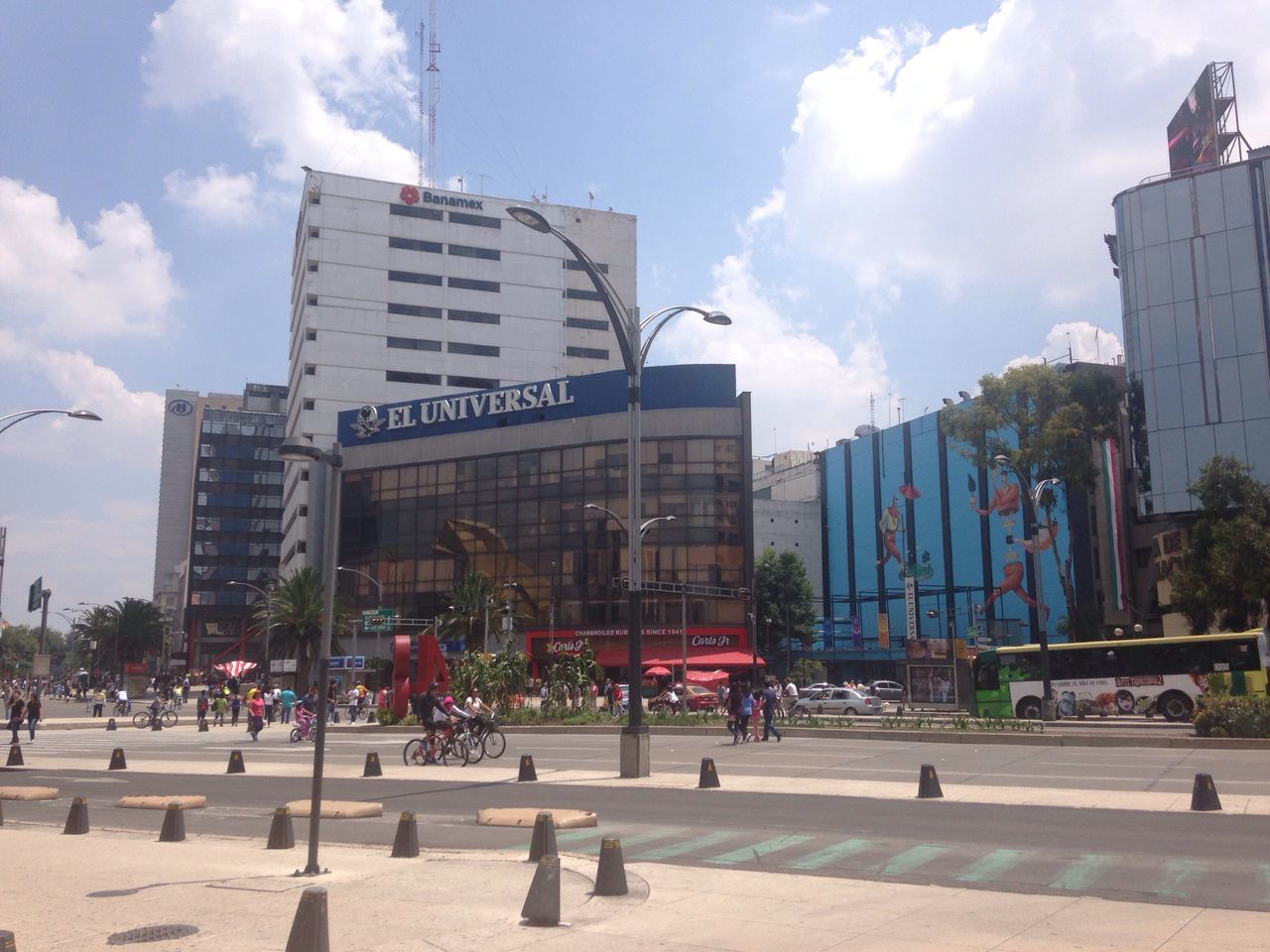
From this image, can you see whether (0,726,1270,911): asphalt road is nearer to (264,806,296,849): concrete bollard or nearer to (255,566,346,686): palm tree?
(264,806,296,849): concrete bollard

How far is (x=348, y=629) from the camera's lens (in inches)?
3275

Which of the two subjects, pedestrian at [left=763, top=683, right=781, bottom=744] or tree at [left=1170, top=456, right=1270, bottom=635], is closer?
pedestrian at [left=763, top=683, right=781, bottom=744]

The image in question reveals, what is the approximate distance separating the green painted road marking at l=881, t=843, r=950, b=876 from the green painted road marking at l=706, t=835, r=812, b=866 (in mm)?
1523

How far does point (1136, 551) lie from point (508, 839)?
7613 centimetres

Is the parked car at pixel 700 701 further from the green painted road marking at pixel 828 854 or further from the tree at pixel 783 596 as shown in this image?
the green painted road marking at pixel 828 854

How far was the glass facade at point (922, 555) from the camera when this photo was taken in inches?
3287

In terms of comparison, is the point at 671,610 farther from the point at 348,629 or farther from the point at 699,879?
the point at 699,879

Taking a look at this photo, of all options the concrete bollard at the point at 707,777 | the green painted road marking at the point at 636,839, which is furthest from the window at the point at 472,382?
the green painted road marking at the point at 636,839

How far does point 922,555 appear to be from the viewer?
305 feet

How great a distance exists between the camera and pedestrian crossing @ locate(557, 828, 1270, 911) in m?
10.7

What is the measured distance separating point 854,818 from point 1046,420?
45.7m

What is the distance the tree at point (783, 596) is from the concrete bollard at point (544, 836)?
81853 mm

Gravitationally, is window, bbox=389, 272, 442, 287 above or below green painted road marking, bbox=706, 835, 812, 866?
above

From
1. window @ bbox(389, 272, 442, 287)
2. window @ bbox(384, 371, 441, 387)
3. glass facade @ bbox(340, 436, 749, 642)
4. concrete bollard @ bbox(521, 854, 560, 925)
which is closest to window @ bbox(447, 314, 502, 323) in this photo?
window @ bbox(389, 272, 442, 287)
